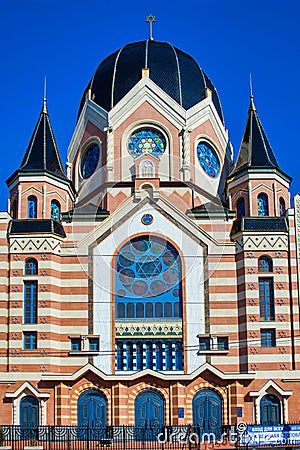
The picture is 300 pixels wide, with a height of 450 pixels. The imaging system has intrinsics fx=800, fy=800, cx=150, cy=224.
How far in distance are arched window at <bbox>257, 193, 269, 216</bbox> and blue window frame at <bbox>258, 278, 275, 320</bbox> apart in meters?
4.14

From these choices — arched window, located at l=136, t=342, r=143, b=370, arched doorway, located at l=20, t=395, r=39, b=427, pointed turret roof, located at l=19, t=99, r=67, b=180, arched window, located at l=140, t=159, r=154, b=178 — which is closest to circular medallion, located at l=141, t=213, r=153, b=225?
arched window, located at l=140, t=159, r=154, b=178

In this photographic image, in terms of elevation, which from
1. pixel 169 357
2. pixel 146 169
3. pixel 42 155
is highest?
pixel 42 155

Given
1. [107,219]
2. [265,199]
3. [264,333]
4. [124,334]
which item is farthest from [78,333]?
[265,199]

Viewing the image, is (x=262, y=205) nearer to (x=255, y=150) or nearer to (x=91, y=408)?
(x=255, y=150)

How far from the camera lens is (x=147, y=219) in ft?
141

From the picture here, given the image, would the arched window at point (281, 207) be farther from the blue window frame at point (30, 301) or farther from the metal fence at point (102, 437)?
the blue window frame at point (30, 301)

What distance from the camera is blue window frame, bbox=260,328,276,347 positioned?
40.4 metres

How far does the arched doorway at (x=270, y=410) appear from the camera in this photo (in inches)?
1558

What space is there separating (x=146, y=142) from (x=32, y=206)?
8.84 meters

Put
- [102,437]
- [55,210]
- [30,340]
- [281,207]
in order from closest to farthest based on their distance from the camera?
[102,437] < [30,340] < [281,207] < [55,210]

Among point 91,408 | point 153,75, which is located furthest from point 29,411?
point 153,75

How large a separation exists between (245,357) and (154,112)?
54.6 feet

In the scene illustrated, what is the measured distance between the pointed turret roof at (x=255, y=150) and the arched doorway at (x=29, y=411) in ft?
55.0

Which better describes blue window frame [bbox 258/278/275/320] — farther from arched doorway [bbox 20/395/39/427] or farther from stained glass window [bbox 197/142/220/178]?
arched doorway [bbox 20/395/39/427]
